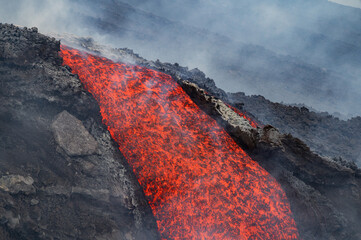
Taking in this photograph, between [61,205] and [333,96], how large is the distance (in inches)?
962

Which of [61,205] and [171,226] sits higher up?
[171,226]

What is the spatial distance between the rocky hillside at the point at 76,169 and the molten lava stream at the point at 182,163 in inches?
11.1

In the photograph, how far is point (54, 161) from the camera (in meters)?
4.45

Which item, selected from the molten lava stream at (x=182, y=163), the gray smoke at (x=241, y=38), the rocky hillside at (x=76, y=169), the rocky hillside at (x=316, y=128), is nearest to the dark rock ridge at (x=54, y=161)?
the rocky hillside at (x=76, y=169)

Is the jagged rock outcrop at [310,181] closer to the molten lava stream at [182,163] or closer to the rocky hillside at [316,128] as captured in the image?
the molten lava stream at [182,163]

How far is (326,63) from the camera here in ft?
111

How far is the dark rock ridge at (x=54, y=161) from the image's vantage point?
391cm

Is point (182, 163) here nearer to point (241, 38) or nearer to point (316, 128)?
point (316, 128)

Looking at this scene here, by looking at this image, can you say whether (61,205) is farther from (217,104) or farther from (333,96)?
(333,96)

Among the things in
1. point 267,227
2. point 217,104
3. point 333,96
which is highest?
point 333,96

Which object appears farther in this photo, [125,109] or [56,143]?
[125,109]

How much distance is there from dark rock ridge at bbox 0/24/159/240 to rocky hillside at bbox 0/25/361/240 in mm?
15

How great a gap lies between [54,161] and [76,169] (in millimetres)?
388

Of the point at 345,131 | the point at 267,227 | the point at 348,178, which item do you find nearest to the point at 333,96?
the point at 345,131
